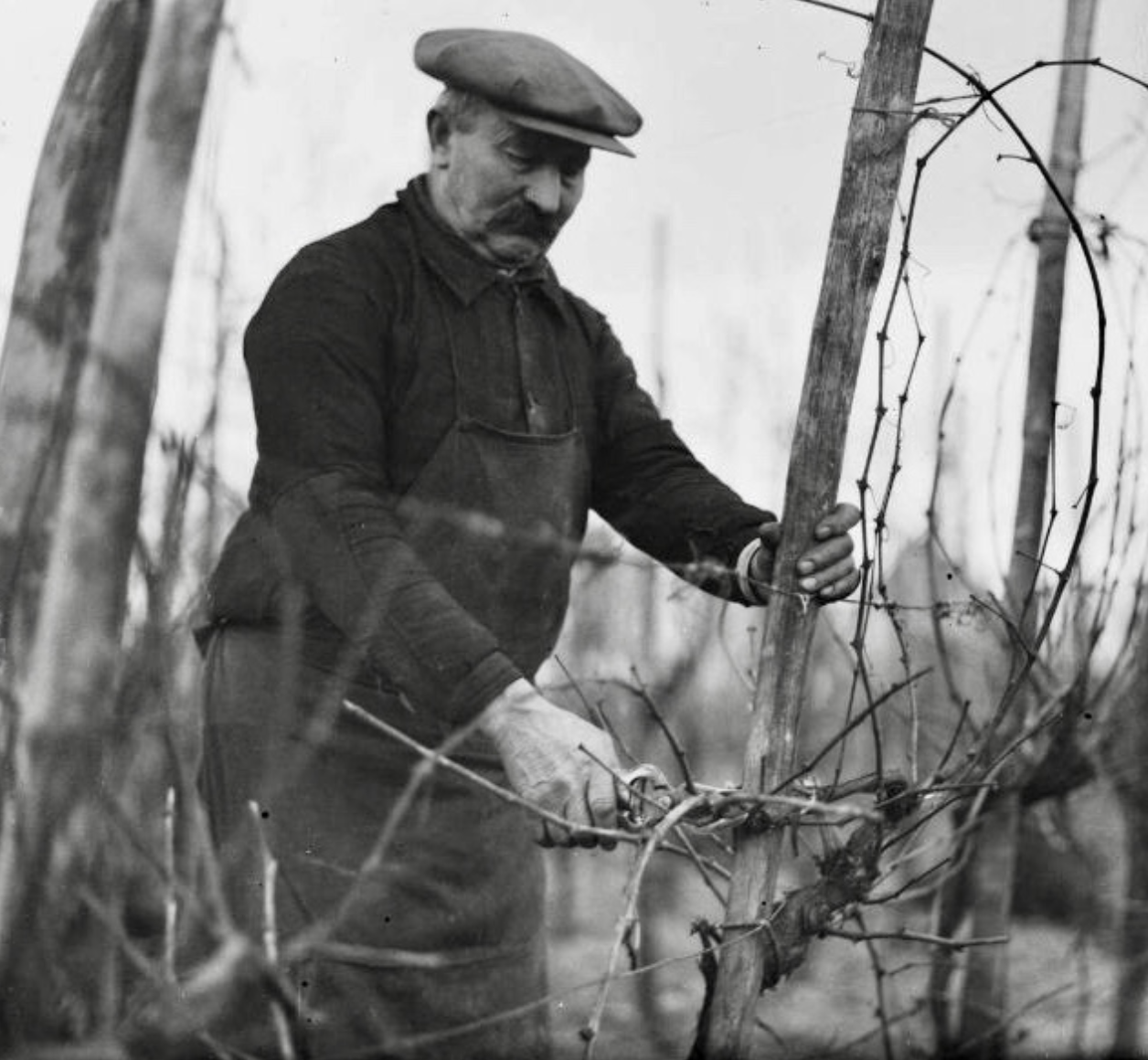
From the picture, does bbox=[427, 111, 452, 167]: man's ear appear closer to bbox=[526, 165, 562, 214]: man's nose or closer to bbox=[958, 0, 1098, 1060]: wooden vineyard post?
bbox=[526, 165, 562, 214]: man's nose

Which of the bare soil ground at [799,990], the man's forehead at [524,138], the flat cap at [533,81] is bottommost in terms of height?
the bare soil ground at [799,990]

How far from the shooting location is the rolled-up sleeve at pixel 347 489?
2475 millimetres

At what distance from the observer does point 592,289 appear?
3.12 meters

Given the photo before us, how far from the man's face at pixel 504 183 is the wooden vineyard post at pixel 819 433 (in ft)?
1.95

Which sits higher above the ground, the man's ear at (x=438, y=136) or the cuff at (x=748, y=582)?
the man's ear at (x=438, y=136)

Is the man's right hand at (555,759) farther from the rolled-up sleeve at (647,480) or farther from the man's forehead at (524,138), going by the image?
the man's forehead at (524,138)

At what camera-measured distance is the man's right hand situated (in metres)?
2.21

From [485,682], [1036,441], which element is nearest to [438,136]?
[485,682]

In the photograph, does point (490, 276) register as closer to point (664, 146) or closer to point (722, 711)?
point (664, 146)

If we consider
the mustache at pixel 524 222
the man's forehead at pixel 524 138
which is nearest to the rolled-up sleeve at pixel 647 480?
the mustache at pixel 524 222

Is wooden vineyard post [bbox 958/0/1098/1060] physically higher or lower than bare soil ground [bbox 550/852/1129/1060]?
higher

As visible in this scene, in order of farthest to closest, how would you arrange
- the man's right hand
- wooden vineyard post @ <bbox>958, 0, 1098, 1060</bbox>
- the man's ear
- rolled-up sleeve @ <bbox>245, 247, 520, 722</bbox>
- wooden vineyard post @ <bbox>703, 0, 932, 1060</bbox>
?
wooden vineyard post @ <bbox>958, 0, 1098, 1060</bbox> < the man's ear < rolled-up sleeve @ <bbox>245, 247, 520, 722</bbox> < wooden vineyard post @ <bbox>703, 0, 932, 1060</bbox> < the man's right hand

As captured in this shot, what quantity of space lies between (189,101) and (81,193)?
23 cm

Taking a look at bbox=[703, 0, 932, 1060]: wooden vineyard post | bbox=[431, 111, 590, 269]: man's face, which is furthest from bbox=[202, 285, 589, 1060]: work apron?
bbox=[703, 0, 932, 1060]: wooden vineyard post
